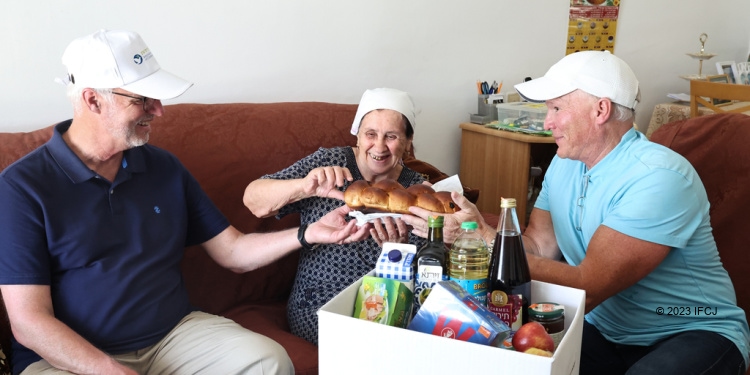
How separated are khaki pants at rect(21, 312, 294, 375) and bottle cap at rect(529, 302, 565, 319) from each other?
2.60ft

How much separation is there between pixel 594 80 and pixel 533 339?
36.5 inches

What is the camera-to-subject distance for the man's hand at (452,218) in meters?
1.70

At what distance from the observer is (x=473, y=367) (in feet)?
3.69

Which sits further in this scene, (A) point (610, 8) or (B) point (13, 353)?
(A) point (610, 8)

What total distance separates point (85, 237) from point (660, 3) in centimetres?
397

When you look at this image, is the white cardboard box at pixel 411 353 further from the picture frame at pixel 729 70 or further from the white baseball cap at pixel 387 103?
the picture frame at pixel 729 70

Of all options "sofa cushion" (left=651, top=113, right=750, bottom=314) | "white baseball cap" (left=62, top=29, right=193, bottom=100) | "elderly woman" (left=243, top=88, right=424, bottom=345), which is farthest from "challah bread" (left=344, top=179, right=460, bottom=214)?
"sofa cushion" (left=651, top=113, right=750, bottom=314)

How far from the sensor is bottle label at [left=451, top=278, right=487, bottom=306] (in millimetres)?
1333

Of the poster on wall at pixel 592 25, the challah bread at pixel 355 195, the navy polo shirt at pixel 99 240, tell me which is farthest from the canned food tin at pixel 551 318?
the poster on wall at pixel 592 25

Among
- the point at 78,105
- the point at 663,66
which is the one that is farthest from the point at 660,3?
the point at 78,105

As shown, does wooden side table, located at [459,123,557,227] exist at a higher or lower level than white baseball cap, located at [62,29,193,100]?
lower

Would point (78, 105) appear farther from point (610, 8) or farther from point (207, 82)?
point (610, 8)

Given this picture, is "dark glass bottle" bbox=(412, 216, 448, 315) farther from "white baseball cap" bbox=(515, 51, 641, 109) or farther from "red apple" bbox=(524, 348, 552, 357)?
"white baseball cap" bbox=(515, 51, 641, 109)

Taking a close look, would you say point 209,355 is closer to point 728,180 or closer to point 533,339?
point 533,339
